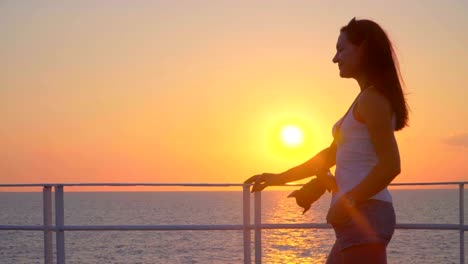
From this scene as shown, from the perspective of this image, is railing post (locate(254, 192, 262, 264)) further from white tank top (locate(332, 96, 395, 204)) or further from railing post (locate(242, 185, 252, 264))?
white tank top (locate(332, 96, 395, 204))

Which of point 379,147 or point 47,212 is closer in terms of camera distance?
point 379,147

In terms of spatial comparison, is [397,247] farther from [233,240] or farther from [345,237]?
[345,237]

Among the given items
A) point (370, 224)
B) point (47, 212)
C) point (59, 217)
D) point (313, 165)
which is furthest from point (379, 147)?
point (47, 212)

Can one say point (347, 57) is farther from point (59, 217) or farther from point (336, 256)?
point (59, 217)

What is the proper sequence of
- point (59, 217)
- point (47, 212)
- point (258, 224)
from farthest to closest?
point (47, 212) → point (59, 217) → point (258, 224)

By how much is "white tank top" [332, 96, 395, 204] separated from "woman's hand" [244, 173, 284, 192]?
526 mm

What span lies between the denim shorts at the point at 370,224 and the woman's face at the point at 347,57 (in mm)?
447

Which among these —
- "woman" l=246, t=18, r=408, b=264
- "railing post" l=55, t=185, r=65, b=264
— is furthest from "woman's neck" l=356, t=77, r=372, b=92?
"railing post" l=55, t=185, r=65, b=264

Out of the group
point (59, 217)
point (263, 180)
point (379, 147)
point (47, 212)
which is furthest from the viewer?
point (47, 212)

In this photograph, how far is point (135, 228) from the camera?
5059 millimetres

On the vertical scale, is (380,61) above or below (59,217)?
above

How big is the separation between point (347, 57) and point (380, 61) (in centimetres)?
11

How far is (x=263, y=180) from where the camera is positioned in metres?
3.09

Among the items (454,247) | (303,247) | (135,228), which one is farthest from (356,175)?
(303,247)
